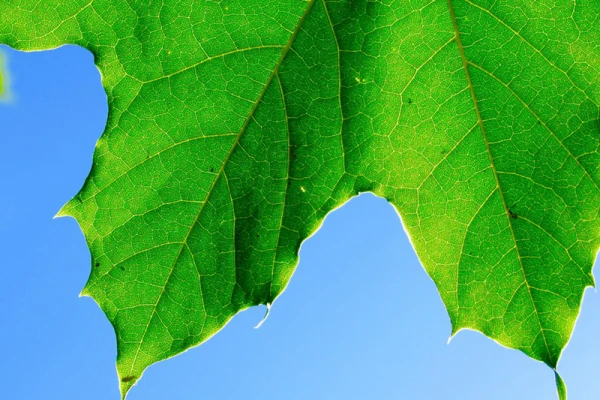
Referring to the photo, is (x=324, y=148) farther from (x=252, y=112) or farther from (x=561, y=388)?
(x=561, y=388)

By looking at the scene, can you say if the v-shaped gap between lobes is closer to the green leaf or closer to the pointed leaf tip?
the green leaf

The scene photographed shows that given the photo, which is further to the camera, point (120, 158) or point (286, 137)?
point (286, 137)

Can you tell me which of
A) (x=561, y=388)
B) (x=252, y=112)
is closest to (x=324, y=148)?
(x=252, y=112)

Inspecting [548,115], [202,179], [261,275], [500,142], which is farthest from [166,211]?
[548,115]

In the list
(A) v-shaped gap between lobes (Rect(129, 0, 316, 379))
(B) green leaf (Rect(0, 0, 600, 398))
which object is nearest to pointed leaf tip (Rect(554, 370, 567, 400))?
(B) green leaf (Rect(0, 0, 600, 398))

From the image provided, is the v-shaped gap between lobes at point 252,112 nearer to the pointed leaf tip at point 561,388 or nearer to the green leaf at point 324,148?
the green leaf at point 324,148

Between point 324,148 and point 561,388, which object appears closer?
point 561,388

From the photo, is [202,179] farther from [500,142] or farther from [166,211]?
[500,142]

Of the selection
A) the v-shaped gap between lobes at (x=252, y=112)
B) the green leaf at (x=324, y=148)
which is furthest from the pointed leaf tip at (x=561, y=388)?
the v-shaped gap between lobes at (x=252, y=112)
